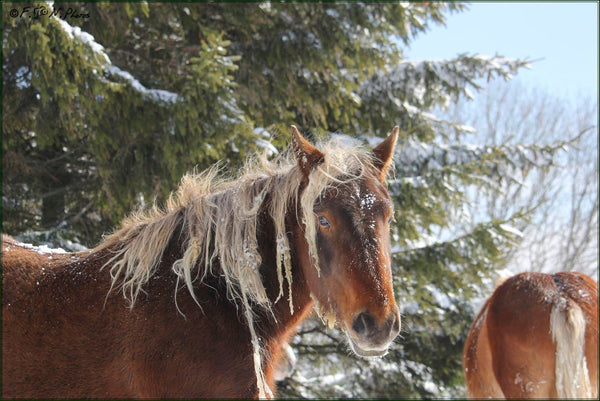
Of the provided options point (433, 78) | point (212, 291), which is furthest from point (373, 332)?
point (433, 78)

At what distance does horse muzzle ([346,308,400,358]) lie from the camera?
206 cm

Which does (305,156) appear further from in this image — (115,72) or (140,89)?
(115,72)

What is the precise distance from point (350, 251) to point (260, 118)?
164 inches

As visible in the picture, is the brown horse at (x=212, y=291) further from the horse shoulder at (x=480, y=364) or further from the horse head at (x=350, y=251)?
the horse shoulder at (x=480, y=364)

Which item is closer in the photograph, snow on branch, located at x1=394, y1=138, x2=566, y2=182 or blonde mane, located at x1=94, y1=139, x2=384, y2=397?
blonde mane, located at x1=94, y1=139, x2=384, y2=397

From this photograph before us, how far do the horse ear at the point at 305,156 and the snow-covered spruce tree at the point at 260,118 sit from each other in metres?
2.24

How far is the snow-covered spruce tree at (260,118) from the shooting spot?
4.70 metres

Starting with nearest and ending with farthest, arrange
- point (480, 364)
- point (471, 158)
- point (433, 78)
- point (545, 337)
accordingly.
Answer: point (545, 337), point (480, 364), point (471, 158), point (433, 78)

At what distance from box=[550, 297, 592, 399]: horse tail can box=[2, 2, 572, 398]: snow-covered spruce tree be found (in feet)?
4.29

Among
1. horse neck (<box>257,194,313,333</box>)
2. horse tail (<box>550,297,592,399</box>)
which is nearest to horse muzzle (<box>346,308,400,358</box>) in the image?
horse neck (<box>257,194,313,333</box>)

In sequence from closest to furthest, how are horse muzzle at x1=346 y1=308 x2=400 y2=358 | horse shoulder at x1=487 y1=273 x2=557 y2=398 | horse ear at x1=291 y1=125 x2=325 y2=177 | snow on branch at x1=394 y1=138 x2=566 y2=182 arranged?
horse muzzle at x1=346 y1=308 x2=400 y2=358
horse ear at x1=291 y1=125 x2=325 y2=177
horse shoulder at x1=487 y1=273 x2=557 y2=398
snow on branch at x1=394 y1=138 x2=566 y2=182

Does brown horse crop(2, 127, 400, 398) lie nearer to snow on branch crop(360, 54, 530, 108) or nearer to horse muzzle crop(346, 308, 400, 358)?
horse muzzle crop(346, 308, 400, 358)

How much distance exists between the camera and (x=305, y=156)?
248cm

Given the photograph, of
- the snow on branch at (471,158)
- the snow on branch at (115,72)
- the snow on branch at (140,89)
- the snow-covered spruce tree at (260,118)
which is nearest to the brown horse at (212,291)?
the snow-covered spruce tree at (260,118)
